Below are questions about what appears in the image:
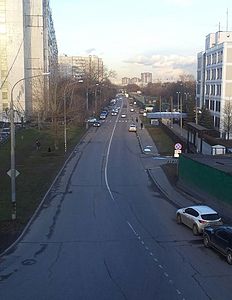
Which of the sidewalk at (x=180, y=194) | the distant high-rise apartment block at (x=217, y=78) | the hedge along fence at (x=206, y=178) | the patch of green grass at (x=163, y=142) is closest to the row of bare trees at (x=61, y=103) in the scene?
the patch of green grass at (x=163, y=142)

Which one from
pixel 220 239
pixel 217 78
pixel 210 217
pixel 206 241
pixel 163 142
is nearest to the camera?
pixel 220 239

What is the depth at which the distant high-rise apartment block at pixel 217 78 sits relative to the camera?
238ft

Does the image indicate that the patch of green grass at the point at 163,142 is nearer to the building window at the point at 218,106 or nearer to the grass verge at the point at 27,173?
the building window at the point at 218,106

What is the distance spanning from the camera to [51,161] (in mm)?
43719

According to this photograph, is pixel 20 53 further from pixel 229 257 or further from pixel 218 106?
pixel 229 257

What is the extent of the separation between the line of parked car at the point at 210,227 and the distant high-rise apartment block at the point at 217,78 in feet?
135

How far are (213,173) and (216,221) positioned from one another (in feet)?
19.9

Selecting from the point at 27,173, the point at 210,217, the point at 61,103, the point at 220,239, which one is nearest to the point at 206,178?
the point at 210,217

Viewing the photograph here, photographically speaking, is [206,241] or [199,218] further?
[199,218]

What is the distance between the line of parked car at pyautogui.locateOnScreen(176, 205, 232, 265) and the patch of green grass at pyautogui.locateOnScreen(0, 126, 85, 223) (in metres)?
7.69

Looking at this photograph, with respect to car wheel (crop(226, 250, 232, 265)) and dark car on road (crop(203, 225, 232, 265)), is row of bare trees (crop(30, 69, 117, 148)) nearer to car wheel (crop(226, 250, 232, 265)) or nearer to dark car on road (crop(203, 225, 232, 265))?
A: dark car on road (crop(203, 225, 232, 265))

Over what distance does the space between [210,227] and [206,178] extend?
885 cm

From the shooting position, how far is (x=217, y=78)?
255ft

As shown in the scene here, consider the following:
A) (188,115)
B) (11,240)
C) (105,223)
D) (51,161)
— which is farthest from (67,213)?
(188,115)
